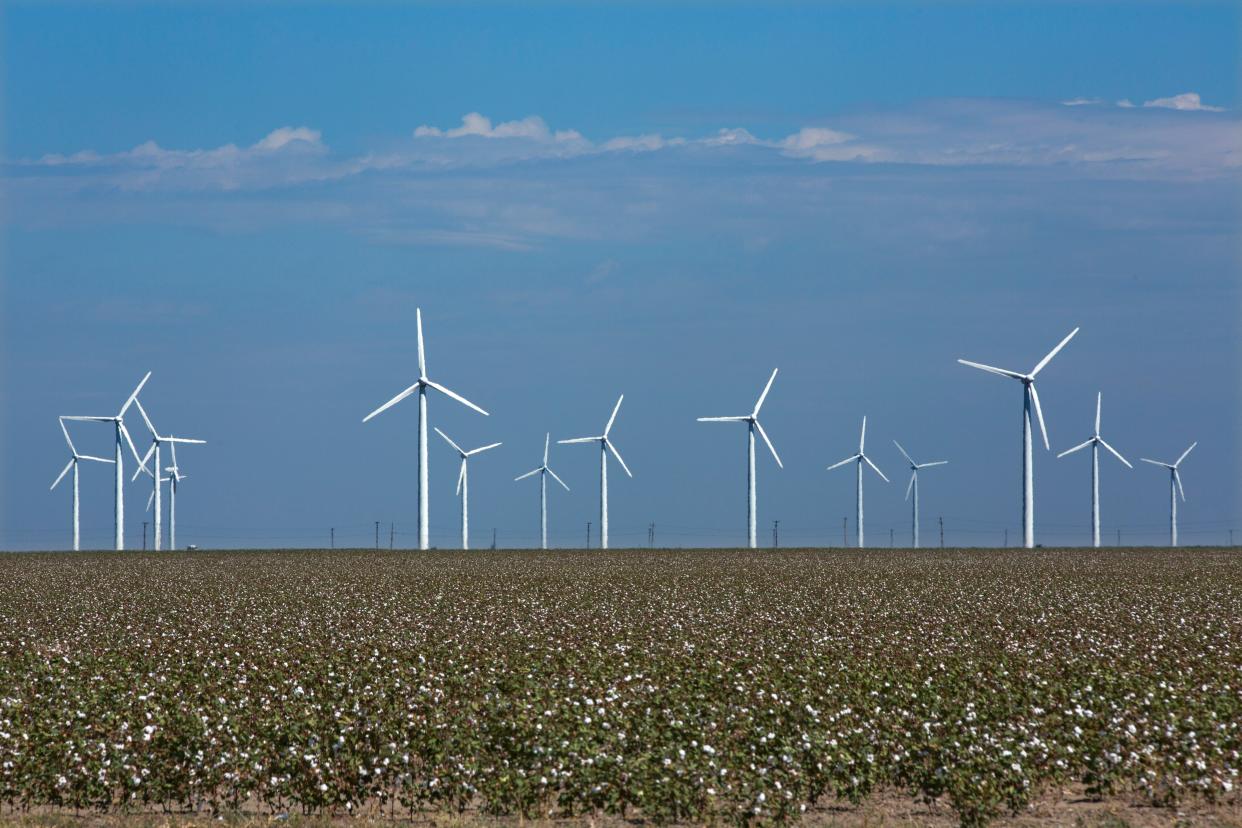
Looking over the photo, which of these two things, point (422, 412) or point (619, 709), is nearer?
point (619, 709)

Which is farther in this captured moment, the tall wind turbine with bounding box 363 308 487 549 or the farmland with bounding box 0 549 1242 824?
the tall wind turbine with bounding box 363 308 487 549

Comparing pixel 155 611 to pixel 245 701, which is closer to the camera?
pixel 245 701

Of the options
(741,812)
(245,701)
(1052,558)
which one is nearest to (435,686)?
(245,701)

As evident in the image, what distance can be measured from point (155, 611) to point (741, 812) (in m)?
32.0

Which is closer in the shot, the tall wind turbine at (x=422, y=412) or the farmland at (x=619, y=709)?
the farmland at (x=619, y=709)

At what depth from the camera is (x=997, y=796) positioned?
60.4ft

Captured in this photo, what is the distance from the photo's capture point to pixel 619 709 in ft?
75.0

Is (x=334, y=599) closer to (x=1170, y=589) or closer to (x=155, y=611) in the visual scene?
(x=155, y=611)

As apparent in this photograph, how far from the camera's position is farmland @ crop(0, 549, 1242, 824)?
63.0 ft

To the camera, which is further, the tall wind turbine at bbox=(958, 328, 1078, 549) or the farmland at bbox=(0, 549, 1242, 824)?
the tall wind turbine at bbox=(958, 328, 1078, 549)

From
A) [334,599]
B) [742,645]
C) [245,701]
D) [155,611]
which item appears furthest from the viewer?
[334,599]

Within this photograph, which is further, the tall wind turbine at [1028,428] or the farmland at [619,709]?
the tall wind turbine at [1028,428]

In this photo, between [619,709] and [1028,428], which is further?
[1028,428]

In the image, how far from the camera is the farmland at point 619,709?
19.2 meters
